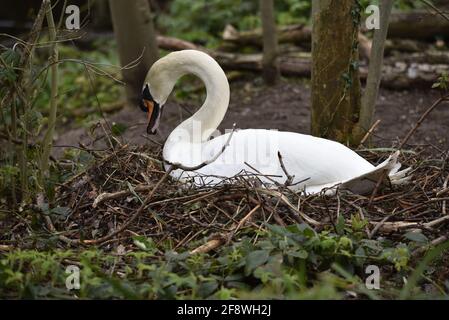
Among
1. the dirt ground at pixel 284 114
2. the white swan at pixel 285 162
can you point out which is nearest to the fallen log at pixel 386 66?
Answer: the dirt ground at pixel 284 114

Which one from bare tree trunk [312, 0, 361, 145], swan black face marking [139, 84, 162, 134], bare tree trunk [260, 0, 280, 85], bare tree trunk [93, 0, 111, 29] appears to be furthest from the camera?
bare tree trunk [93, 0, 111, 29]

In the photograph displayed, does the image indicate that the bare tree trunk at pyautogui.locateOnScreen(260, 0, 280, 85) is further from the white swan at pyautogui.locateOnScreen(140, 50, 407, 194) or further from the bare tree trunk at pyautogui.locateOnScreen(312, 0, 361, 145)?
the white swan at pyautogui.locateOnScreen(140, 50, 407, 194)

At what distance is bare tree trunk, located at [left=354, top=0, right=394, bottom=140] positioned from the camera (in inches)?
241

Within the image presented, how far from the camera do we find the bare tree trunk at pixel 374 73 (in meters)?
6.13

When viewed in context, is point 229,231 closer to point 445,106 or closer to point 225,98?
point 225,98

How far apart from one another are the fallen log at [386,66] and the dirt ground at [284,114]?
135 millimetres

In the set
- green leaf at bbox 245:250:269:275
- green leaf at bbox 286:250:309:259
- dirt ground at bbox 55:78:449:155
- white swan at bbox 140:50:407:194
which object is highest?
white swan at bbox 140:50:407:194

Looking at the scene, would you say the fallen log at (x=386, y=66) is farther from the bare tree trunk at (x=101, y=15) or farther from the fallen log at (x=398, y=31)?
the bare tree trunk at (x=101, y=15)

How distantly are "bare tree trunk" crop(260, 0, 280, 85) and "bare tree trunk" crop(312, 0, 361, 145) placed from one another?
3191 mm

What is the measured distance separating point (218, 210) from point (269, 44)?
16.7ft

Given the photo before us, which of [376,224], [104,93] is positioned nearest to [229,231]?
[376,224]

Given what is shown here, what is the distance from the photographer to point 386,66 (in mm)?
9547

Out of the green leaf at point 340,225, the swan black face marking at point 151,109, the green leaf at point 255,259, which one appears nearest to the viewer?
the green leaf at point 255,259

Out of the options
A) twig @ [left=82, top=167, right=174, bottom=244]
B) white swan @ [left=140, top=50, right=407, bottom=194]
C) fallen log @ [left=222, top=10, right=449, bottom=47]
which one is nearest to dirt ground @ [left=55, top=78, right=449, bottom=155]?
fallen log @ [left=222, top=10, right=449, bottom=47]
